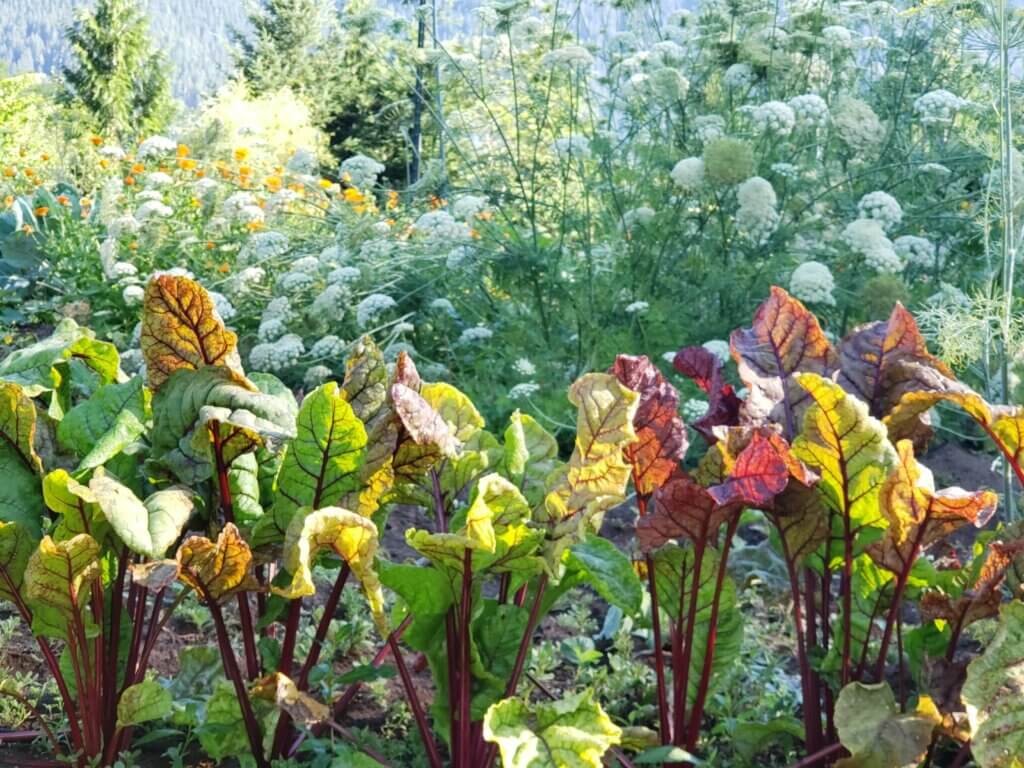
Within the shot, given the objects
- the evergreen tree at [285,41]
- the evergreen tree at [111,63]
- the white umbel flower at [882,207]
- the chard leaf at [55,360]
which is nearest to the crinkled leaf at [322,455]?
the chard leaf at [55,360]

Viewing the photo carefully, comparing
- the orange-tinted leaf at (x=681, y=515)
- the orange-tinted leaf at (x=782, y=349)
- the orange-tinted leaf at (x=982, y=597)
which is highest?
the orange-tinted leaf at (x=782, y=349)

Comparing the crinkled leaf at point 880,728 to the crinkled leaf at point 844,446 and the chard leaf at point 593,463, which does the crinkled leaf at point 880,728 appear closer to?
the crinkled leaf at point 844,446

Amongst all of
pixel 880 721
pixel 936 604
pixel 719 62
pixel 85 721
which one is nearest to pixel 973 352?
pixel 936 604

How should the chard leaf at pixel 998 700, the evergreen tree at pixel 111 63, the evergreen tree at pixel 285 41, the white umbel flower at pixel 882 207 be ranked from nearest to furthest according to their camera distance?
the chard leaf at pixel 998 700 < the white umbel flower at pixel 882 207 < the evergreen tree at pixel 111 63 < the evergreen tree at pixel 285 41

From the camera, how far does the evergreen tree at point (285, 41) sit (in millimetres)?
33031

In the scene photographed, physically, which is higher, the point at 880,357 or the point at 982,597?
the point at 880,357

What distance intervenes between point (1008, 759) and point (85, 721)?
1209 millimetres

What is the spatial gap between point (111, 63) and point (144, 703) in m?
34.0

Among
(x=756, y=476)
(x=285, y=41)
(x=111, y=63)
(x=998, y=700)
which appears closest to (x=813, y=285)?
(x=756, y=476)

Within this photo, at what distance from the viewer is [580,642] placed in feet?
7.28

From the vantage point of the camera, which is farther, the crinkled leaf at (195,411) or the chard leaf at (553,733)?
the crinkled leaf at (195,411)

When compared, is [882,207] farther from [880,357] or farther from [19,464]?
[19,464]

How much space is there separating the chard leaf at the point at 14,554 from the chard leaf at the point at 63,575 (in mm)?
42

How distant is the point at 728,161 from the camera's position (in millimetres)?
3684
